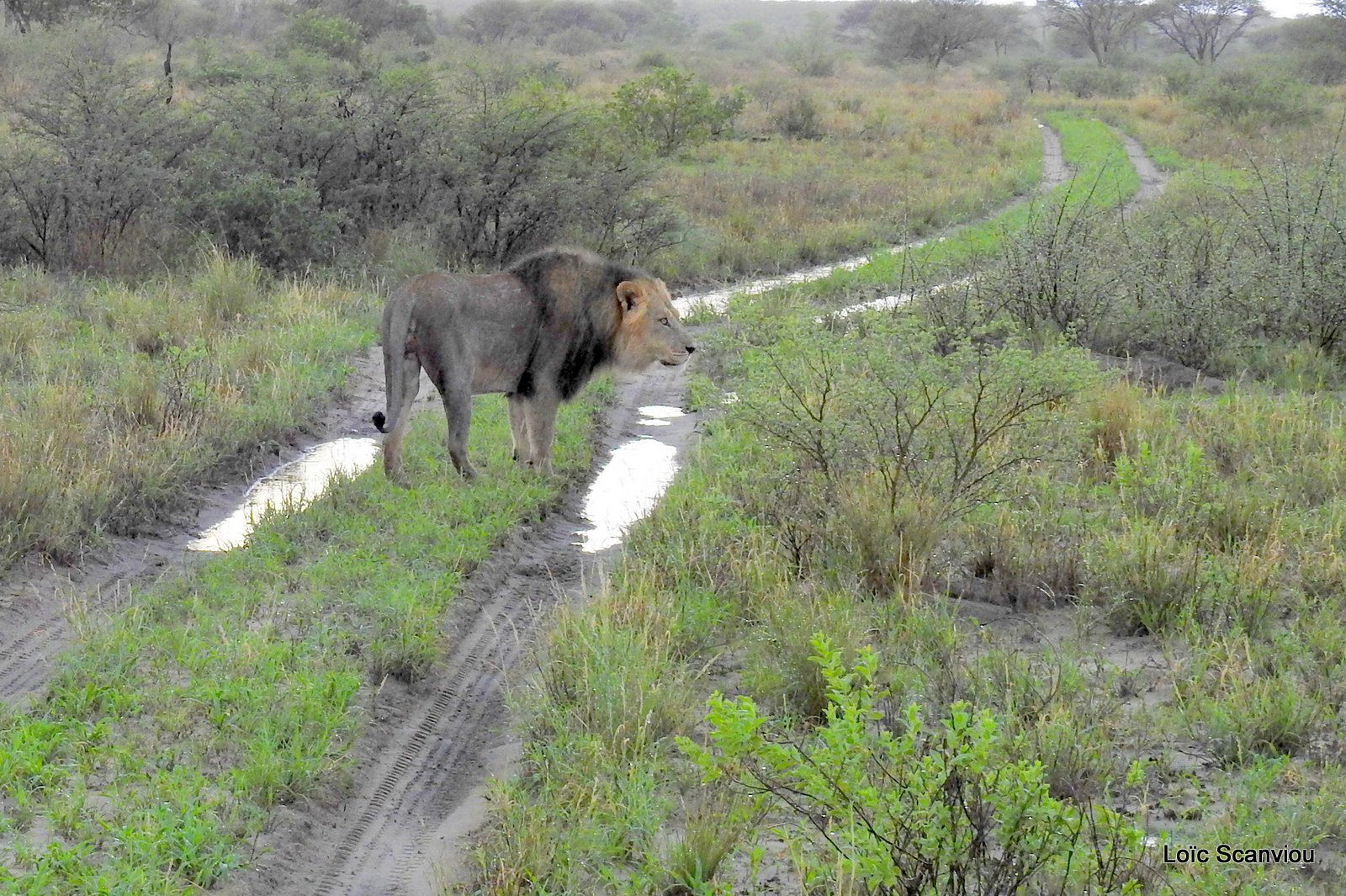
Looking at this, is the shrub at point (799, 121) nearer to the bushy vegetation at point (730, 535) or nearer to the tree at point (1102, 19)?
the bushy vegetation at point (730, 535)

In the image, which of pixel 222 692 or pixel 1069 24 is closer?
pixel 222 692

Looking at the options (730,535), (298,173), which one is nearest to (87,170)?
(298,173)

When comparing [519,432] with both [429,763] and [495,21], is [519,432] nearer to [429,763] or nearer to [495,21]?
[429,763]

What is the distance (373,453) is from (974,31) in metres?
62.7

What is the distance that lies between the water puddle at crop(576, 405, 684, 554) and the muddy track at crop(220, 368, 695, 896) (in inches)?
16.9

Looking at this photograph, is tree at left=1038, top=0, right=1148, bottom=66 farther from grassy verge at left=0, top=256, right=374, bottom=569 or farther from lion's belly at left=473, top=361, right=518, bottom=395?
lion's belly at left=473, top=361, right=518, bottom=395

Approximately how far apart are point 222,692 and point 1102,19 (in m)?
75.1

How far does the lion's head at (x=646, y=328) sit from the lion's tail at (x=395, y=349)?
57.3 inches

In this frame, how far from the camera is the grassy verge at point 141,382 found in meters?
7.08

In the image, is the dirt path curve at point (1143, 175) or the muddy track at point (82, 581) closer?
the muddy track at point (82, 581)

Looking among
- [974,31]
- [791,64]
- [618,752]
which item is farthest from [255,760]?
[974,31]

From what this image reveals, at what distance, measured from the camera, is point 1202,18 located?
234 feet

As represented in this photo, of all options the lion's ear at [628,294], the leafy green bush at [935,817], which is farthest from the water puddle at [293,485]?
the leafy green bush at [935,817]

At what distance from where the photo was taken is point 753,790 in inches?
171
